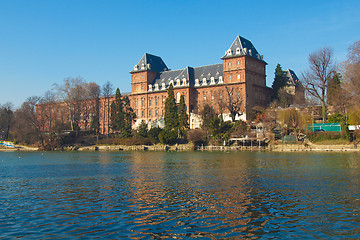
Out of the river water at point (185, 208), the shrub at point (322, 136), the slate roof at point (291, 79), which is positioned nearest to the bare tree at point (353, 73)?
the shrub at point (322, 136)

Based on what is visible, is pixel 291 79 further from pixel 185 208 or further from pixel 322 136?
pixel 185 208

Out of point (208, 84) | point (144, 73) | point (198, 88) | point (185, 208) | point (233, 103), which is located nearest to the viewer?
point (185, 208)

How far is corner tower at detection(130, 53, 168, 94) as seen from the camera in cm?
9669

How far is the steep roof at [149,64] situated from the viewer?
318 feet

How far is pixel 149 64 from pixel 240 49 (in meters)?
27.5

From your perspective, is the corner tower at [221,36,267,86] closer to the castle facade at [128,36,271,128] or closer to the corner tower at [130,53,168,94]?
the castle facade at [128,36,271,128]

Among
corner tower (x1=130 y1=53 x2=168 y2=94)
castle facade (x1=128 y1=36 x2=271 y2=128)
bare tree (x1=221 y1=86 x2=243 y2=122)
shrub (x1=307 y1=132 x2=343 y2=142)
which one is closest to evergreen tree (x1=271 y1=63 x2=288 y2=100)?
castle facade (x1=128 y1=36 x2=271 y2=128)

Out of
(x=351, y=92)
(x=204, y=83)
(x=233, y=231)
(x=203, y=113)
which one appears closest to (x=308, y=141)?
(x=351, y=92)

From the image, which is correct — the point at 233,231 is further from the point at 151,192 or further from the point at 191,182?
the point at 191,182

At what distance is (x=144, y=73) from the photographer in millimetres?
96812

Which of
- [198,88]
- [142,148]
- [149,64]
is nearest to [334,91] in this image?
[198,88]

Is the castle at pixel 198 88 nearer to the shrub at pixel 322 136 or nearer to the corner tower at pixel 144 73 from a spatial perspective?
the corner tower at pixel 144 73

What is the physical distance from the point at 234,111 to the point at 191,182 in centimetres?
5304

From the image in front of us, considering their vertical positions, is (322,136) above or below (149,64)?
below
